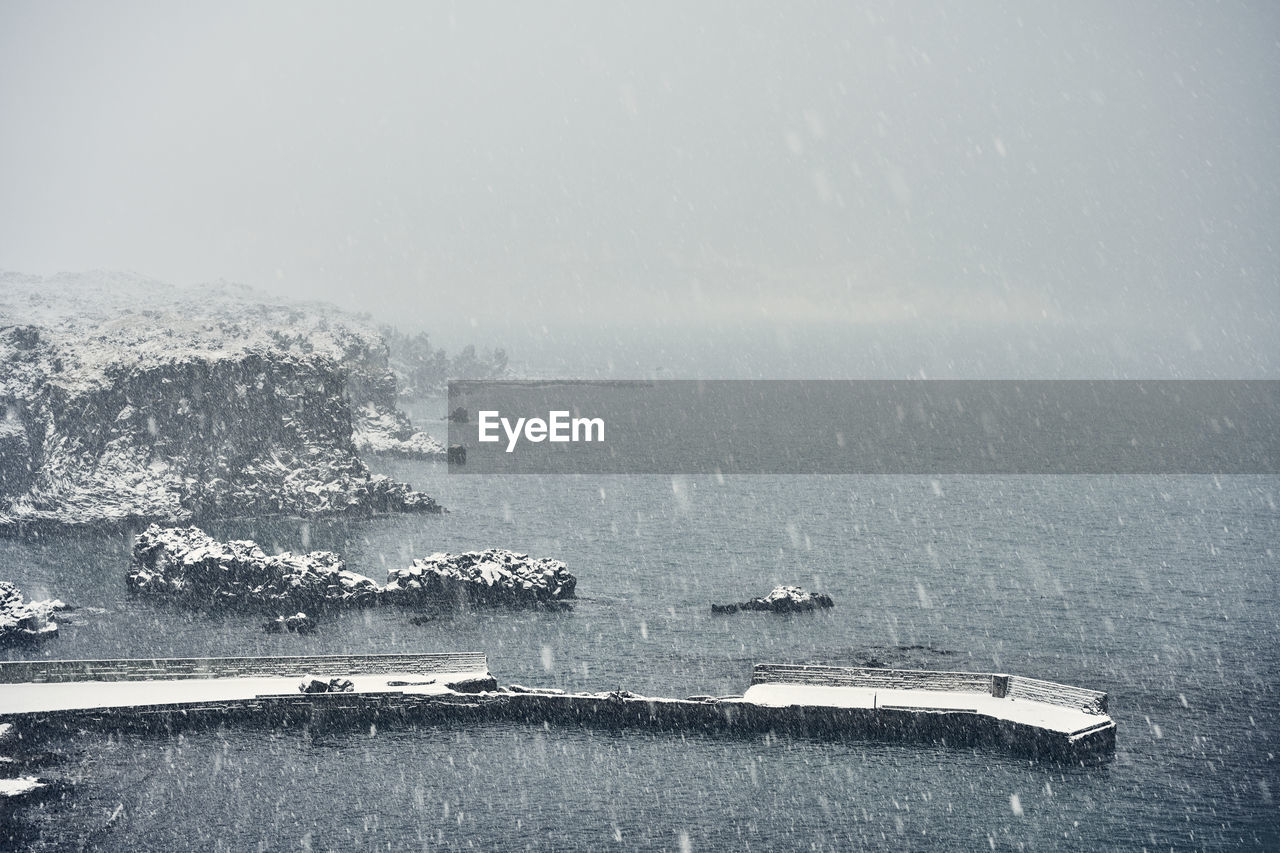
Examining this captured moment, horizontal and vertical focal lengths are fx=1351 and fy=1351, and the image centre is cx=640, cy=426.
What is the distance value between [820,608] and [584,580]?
2066cm

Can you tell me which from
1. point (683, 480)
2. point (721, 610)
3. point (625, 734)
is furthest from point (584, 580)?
point (683, 480)

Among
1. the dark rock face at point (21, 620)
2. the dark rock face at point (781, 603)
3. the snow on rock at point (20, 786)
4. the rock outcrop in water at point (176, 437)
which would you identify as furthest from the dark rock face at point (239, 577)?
the snow on rock at point (20, 786)

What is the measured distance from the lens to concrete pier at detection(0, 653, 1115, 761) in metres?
67.9

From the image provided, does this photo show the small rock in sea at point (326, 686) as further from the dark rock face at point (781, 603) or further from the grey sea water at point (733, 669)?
the dark rock face at point (781, 603)

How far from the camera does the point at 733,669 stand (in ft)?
270

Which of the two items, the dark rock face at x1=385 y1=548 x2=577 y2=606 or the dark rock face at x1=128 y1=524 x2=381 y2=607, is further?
the dark rock face at x1=385 y1=548 x2=577 y2=606

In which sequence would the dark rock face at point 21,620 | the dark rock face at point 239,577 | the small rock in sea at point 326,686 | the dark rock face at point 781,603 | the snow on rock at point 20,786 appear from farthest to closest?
the dark rock face at point 239,577 < the dark rock face at point 781,603 < the dark rock face at point 21,620 < the small rock in sea at point 326,686 < the snow on rock at point 20,786

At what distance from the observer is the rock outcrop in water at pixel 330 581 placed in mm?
98375

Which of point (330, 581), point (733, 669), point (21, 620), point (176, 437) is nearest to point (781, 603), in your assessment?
point (733, 669)

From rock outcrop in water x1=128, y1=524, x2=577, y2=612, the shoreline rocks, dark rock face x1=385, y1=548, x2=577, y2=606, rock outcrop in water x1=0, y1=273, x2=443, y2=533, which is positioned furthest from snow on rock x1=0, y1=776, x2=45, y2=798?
rock outcrop in water x1=0, y1=273, x2=443, y2=533

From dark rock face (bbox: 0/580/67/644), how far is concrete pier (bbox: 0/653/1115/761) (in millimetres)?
14156

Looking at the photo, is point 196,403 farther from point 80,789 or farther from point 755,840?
point 755,840

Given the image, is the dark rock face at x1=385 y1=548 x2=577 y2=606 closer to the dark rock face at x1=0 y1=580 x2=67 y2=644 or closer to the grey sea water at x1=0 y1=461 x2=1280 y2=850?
the grey sea water at x1=0 y1=461 x2=1280 y2=850

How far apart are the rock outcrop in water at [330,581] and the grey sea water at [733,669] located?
2.53m
